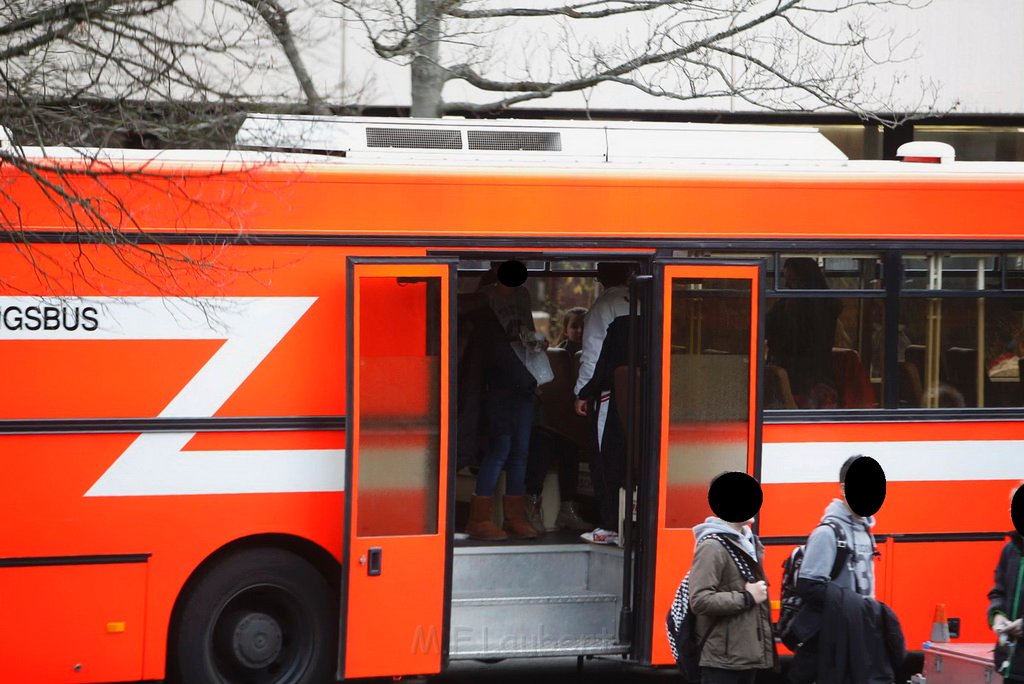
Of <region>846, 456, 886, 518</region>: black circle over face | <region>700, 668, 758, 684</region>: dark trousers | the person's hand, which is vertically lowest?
<region>700, 668, 758, 684</region>: dark trousers

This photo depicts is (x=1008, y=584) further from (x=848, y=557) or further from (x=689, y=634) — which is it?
(x=689, y=634)

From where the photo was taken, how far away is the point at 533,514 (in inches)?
337

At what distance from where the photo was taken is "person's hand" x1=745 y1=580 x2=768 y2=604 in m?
5.43

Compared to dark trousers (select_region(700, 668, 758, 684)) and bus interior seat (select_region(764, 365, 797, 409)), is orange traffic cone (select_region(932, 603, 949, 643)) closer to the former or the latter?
bus interior seat (select_region(764, 365, 797, 409))

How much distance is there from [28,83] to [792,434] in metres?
4.93

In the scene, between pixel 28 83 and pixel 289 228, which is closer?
pixel 289 228

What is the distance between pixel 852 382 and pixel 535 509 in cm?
230

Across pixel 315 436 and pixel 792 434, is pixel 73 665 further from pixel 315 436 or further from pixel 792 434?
pixel 792 434

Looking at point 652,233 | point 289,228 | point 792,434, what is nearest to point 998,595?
point 792,434

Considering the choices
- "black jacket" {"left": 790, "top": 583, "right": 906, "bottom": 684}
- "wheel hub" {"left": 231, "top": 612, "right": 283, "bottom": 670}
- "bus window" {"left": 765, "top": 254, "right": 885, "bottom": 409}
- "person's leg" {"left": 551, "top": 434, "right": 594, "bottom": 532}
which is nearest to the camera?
"black jacket" {"left": 790, "top": 583, "right": 906, "bottom": 684}

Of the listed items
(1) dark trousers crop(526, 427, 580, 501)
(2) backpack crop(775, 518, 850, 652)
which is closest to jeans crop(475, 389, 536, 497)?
(1) dark trousers crop(526, 427, 580, 501)

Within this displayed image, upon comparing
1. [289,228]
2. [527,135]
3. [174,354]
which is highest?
[527,135]

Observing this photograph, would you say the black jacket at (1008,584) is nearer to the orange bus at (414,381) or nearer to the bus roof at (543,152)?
the orange bus at (414,381)

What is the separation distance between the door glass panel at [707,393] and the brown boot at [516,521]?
117cm
